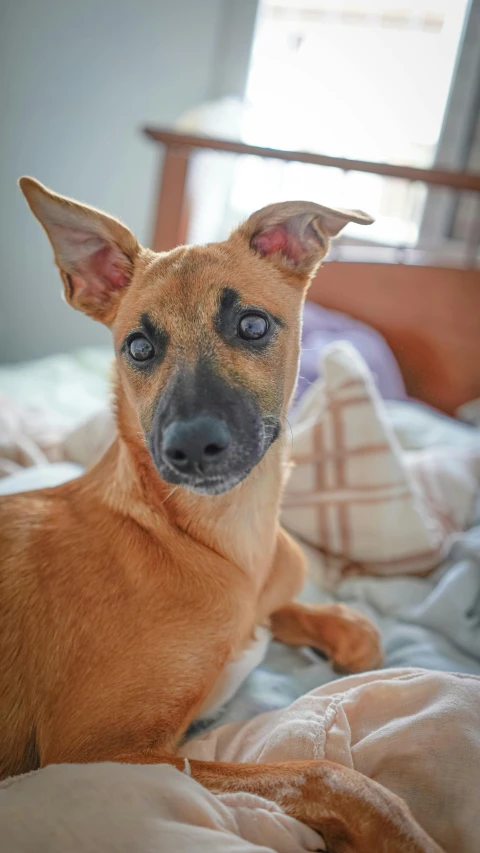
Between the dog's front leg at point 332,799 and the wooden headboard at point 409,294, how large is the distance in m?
2.97

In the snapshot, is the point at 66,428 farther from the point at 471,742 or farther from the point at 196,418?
the point at 471,742

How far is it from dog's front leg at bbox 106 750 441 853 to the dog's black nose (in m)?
0.55

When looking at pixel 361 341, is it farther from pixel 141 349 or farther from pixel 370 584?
pixel 141 349

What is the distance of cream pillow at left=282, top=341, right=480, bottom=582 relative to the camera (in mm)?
2260

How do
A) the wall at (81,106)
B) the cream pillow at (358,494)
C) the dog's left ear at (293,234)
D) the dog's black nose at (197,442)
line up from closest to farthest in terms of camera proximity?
the dog's black nose at (197,442)
the dog's left ear at (293,234)
the cream pillow at (358,494)
the wall at (81,106)

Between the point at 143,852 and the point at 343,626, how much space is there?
97 centimetres

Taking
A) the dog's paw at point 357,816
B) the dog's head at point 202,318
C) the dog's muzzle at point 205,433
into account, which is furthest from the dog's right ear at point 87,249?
the dog's paw at point 357,816

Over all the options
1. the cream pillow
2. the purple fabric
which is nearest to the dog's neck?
the cream pillow

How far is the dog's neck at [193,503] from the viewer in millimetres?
1511

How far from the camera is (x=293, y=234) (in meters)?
1.66

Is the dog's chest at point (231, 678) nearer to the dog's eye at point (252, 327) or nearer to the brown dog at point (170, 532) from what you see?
the brown dog at point (170, 532)

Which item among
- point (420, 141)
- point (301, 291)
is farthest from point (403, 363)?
point (301, 291)

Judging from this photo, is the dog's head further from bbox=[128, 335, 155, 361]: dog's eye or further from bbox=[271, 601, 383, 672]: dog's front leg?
bbox=[271, 601, 383, 672]: dog's front leg

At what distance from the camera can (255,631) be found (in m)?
1.66
